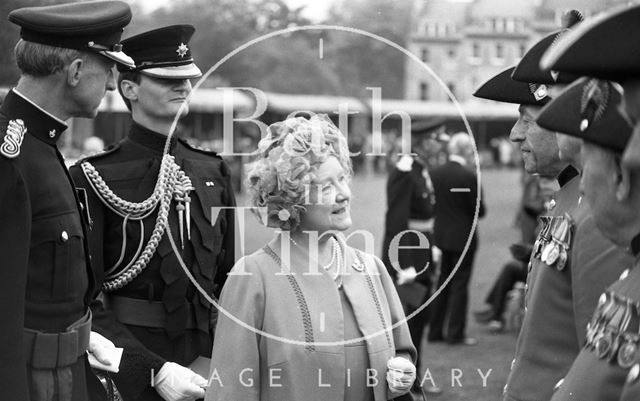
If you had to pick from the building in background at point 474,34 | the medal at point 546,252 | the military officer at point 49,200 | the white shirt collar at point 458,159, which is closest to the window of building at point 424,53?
the building in background at point 474,34

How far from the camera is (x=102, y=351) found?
366cm

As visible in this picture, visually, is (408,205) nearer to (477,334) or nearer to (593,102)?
(477,334)

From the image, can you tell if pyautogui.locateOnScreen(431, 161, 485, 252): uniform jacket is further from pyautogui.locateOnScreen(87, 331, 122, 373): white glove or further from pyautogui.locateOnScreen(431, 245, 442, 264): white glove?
pyautogui.locateOnScreen(87, 331, 122, 373): white glove

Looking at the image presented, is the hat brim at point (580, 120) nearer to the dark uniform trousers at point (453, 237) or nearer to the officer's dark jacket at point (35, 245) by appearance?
the officer's dark jacket at point (35, 245)

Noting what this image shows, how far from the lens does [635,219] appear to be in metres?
2.20

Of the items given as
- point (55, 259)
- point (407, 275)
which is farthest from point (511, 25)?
point (55, 259)

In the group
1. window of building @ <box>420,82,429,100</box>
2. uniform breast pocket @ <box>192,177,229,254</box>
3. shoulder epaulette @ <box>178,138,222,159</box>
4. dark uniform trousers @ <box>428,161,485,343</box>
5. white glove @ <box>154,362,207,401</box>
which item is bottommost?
window of building @ <box>420,82,429,100</box>

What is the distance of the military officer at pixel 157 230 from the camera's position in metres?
4.05

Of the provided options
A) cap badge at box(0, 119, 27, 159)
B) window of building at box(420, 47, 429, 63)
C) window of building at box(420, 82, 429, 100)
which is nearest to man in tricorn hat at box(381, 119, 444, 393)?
cap badge at box(0, 119, 27, 159)

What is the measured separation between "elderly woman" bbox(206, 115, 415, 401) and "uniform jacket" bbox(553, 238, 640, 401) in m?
1.16

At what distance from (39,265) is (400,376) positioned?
124 cm

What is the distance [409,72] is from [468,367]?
54060mm

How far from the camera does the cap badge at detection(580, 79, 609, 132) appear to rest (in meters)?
2.23

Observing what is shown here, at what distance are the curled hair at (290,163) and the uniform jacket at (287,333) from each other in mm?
155
